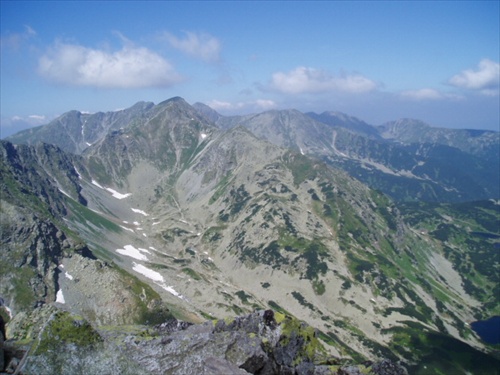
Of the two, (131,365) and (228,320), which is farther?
(228,320)

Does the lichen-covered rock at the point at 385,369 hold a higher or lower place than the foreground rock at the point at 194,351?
lower

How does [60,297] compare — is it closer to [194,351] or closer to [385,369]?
[194,351]

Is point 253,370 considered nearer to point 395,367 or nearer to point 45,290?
point 395,367

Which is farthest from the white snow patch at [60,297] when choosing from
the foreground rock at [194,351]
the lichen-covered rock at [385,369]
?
the lichen-covered rock at [385,369]

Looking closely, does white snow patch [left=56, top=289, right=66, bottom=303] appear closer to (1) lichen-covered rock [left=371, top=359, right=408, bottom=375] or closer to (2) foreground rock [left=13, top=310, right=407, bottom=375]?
(2) foreground rock [left=13, top=310, right=407, bottom=375]

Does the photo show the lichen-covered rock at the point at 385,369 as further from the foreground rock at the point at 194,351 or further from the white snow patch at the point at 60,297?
the white snow patch at the point at 60,297

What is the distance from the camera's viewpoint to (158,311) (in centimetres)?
14425

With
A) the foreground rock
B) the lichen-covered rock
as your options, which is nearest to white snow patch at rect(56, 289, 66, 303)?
the foreground rock

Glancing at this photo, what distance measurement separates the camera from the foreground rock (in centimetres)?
2453

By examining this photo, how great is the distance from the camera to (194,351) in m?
32.6

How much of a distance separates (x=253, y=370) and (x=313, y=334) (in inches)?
614

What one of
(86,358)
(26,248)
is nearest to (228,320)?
(86,358)

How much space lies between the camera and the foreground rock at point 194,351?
24.5 meters

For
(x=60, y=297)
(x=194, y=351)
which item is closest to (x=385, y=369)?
(x=194, y=351)
